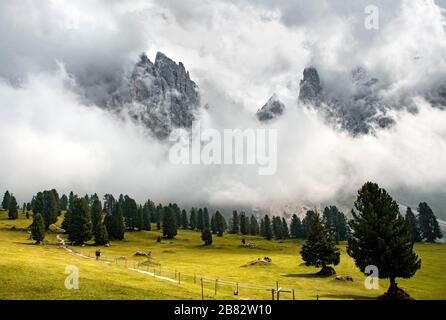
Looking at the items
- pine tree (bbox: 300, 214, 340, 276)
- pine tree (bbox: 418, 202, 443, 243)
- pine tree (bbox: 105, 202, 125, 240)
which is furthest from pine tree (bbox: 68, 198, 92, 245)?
pine tree (bbox: 418, 202, 443, 243)

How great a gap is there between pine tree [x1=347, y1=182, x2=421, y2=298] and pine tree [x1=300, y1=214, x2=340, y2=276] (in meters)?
25.4

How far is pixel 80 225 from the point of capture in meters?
130

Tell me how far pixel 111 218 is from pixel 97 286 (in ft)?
369

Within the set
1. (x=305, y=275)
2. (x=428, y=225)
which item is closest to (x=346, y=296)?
(x=305, y=275)

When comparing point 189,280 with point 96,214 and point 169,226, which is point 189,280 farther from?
point 169,226

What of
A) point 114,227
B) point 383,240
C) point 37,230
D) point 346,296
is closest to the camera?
point 383,240

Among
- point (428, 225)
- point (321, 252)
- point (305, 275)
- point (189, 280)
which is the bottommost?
point (305, 275)

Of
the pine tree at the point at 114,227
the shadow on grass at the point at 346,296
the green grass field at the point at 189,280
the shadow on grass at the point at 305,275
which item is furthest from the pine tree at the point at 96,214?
the shadow on grass at the point at 346,296

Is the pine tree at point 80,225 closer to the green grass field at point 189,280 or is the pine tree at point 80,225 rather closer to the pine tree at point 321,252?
the green grass field at point 189,280

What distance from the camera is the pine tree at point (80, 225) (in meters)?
128

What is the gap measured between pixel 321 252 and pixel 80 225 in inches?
3190

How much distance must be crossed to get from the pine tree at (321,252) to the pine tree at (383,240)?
2544cm
